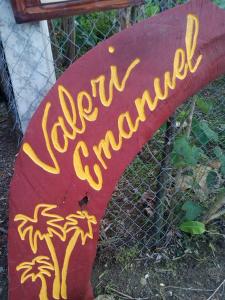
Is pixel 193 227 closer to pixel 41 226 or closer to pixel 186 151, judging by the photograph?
pixel 186 151

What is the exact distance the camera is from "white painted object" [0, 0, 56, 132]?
1.42 meters

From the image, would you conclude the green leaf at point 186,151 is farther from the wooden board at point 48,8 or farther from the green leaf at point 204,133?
the wooden board at point 48,8

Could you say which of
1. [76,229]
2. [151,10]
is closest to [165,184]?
[76,229]

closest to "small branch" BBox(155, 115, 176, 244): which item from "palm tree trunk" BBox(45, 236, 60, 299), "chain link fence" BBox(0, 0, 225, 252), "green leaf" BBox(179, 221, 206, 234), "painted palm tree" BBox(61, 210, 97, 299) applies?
"chain link fence" BBox(0, 0, 225, 252)

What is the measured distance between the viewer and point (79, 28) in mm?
3432

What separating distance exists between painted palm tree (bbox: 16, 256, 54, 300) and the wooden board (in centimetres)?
85

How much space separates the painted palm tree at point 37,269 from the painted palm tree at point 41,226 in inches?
2.0

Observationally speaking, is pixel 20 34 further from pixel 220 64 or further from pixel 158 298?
pixel 158 298

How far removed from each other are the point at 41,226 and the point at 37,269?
19 cm

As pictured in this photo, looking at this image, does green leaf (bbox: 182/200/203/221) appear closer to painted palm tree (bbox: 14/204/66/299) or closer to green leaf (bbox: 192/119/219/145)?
green leaf (bbox: 192/119/219/145)

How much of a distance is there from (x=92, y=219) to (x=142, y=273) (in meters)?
0.64

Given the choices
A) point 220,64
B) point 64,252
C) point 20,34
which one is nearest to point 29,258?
point 64,252

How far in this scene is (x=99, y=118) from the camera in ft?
4.01

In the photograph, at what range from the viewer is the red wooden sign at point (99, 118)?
120 cm
